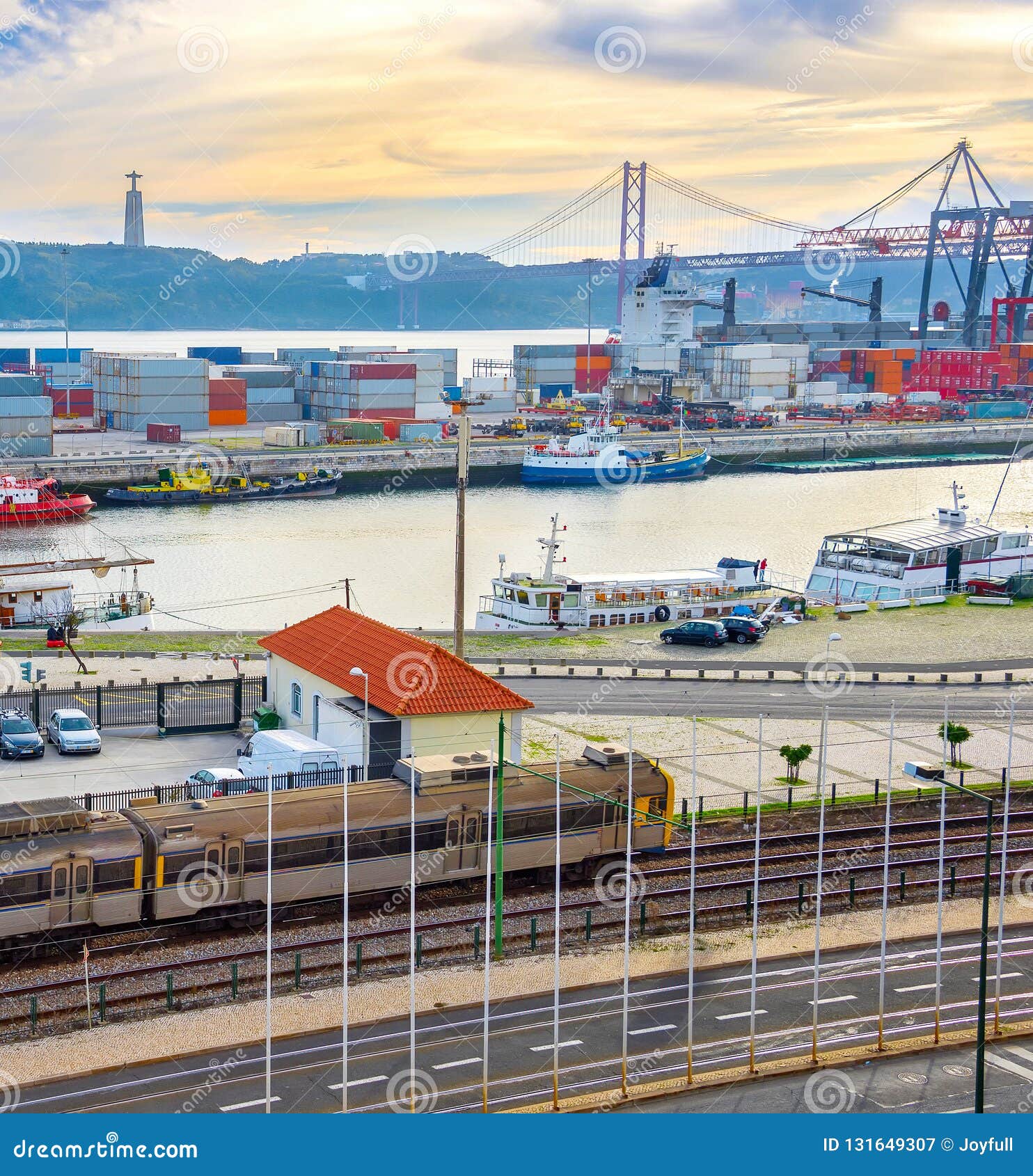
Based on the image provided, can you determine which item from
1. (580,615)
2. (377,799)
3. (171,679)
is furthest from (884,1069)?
(580,615)

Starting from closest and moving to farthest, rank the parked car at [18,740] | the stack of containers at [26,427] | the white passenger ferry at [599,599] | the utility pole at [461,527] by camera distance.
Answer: the parked car at [18,740], the utility pole at [461,527], the white passenger ferry at [599,599], the stack of containers at [26,427]

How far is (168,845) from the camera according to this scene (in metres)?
9.95

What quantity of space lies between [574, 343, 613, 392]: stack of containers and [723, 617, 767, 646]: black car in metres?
57.4

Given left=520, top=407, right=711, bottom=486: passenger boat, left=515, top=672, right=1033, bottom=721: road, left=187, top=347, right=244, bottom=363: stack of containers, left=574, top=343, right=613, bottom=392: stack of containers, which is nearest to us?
left=515, top=672, right=1033, bottom=721: road

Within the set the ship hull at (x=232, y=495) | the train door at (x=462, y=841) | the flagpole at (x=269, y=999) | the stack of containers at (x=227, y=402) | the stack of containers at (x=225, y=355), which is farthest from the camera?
the stack of containers at (x=225, y=355)

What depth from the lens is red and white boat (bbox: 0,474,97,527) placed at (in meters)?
38.2

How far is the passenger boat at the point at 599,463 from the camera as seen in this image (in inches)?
1975

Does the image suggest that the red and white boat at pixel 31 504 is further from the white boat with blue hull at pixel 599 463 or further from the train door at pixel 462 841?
the train door at pixel 462 841

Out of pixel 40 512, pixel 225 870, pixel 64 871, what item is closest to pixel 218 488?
pixel 40 512

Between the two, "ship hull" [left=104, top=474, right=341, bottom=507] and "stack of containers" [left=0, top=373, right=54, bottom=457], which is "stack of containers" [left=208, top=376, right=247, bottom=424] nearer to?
"stack of containers" [left=0, top=373, right=54, bottom=457]

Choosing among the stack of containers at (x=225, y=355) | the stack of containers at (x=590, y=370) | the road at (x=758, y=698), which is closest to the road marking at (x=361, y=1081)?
the road at (x=758, y=698)

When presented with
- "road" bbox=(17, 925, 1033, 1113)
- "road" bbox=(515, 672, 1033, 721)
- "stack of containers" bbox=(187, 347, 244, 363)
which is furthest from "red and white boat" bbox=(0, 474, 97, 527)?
"stack of containers" bbox=(187, 347, 244, 363)

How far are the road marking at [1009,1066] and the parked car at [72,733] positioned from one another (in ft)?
27.8

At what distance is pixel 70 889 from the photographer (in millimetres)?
9641
